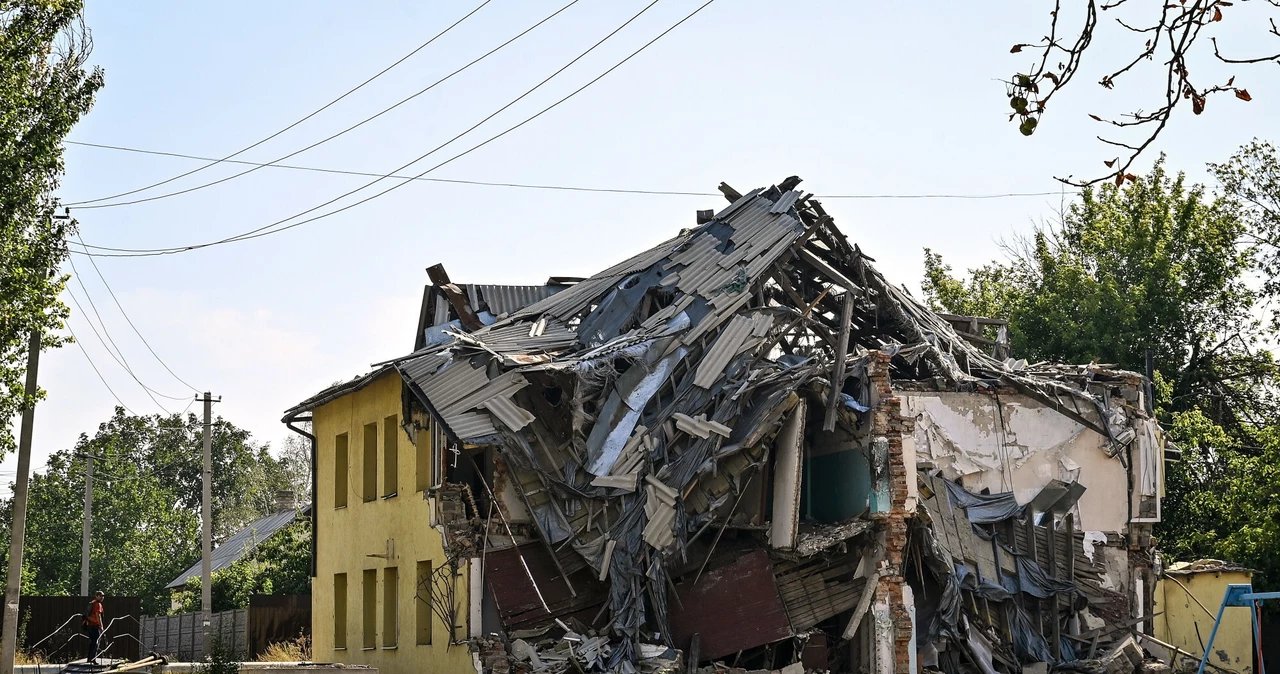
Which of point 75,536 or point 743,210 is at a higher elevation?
point 743,210

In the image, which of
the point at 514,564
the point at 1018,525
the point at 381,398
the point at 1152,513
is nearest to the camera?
the point at 514,564

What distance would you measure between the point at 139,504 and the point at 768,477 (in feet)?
174

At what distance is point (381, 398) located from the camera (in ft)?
77.8

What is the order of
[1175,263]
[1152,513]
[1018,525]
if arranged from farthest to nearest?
[1175,263], [1152,513], [1018,525]

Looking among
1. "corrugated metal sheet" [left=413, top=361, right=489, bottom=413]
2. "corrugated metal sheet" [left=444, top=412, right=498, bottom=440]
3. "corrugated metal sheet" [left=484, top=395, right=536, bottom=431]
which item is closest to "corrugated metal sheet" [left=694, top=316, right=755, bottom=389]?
"corrugated metal sheet" [left=484, top=395, right=536, bottom=431]

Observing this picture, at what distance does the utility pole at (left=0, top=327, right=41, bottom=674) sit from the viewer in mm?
21531

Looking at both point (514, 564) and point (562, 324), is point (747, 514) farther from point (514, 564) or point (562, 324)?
point (562, 324)

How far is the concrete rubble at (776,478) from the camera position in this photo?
17484 mm

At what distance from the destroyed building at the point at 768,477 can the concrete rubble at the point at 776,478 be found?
40mm

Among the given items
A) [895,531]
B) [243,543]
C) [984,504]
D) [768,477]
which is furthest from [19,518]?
[243,543]

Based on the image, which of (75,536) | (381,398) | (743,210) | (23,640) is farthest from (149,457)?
(743,210)

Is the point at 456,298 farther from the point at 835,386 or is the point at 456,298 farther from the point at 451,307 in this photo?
the point at 835,386

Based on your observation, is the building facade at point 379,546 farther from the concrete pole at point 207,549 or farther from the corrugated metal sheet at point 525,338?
the concrete pole at point 207,549

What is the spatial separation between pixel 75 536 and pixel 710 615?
51373mm
